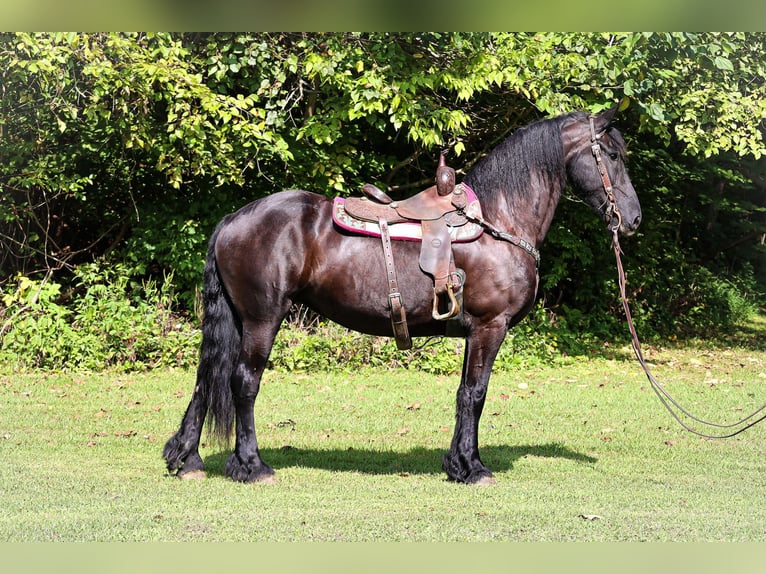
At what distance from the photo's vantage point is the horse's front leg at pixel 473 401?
574cm

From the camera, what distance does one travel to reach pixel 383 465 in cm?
649

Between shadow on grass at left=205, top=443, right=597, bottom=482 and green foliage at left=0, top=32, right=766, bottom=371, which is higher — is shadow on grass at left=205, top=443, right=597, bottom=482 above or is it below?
below

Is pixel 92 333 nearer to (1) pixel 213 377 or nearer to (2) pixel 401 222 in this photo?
(1) pixel 213 377

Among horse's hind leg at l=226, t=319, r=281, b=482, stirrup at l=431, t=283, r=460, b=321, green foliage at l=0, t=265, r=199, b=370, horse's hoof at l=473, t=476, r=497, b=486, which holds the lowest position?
green foliage at l=0, t=265, r=199, b=370

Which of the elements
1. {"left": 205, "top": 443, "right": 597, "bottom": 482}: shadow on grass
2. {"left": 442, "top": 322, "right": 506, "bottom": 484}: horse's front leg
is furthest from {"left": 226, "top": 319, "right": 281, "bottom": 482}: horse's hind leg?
{"left": 442, "top": 322, "right": 506, "bottom": 484}: horse's front leg

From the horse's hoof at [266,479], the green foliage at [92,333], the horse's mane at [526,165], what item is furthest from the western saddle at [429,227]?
the green foliage at [92,333]

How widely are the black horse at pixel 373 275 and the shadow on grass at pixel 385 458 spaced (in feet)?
1.98

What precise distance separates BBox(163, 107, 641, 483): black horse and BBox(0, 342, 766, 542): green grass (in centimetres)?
47

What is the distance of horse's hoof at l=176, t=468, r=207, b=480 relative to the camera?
19.0ft

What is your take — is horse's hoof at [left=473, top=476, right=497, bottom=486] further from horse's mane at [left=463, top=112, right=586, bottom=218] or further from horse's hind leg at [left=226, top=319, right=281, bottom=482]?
horse's mane at [left=463, top=112, right=586, bottom=218]

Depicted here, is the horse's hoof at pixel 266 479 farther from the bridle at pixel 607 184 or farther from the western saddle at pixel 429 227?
the bridle at pixel 607 184

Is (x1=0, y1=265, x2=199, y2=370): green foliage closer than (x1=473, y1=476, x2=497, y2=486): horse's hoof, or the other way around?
(x1=473, y1=476, x2=497, y2=486): horse's hoof

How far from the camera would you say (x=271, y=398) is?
9.44 m

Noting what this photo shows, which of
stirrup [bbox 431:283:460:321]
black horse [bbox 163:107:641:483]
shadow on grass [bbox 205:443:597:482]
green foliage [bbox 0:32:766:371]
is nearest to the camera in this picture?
stirrup [bbox 431:283:460:321]
